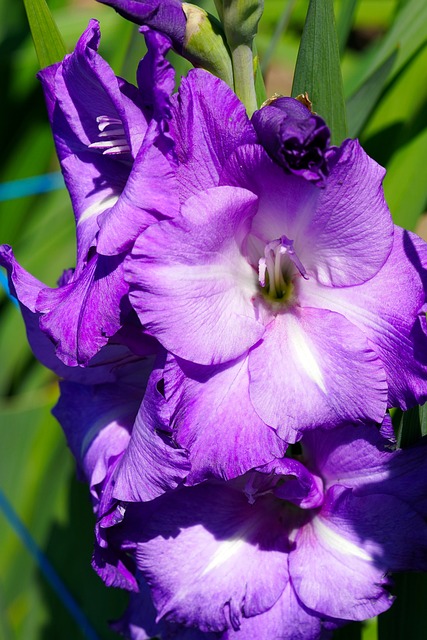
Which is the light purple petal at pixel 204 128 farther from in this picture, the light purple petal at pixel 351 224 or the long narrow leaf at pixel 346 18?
the long narrow leaf at pixel 346 18

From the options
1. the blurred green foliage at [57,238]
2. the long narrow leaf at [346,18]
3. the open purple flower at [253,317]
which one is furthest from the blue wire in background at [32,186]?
the open purple flower at [253,317]

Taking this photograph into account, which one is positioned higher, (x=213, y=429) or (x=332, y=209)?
(x=332, y=209)

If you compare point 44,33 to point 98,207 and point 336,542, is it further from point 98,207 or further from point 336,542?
point 336,542

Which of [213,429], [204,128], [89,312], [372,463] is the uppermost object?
[204,128]

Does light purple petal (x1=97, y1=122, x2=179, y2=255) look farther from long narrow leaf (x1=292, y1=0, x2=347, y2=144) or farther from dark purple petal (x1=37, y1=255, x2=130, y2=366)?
long narrow leaf (x1=292, y1=0, x2=347, y2=144)

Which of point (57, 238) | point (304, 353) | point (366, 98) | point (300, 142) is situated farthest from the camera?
point (57, 238)

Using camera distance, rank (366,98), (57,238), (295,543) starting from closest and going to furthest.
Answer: (295,543), (366,98), (57,238)

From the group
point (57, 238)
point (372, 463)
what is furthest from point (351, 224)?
point (57, 238)
